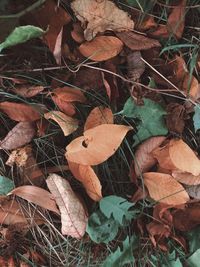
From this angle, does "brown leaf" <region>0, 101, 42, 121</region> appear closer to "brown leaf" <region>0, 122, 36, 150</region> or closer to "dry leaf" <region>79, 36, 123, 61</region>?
"brown leaf" <region>0, 122, 36, 150</region>

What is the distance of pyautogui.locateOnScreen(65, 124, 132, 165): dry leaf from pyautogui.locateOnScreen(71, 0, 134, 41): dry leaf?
0.21 metres

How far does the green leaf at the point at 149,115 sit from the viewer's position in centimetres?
103

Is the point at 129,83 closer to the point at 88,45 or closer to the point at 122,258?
the point at 88,45

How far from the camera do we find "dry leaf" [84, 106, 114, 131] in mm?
1052

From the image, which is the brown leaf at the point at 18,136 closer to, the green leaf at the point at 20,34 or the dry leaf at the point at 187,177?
the green leaf at the point at 20,34

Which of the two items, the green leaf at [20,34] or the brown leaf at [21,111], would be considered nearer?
the green leaf at [20,34]

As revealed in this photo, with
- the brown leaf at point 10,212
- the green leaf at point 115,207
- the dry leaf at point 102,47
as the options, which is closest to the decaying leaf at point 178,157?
the green leaf at point 115,207

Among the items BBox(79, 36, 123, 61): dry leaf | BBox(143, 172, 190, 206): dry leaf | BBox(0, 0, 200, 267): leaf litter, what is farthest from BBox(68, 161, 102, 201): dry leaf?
BBox(79, 36, 123, 61): dry leaf

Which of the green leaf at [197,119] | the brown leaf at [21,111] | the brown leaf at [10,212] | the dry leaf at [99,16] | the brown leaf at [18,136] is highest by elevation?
the dry leaf at [99,16]

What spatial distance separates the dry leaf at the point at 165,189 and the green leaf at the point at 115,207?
0.06 meters

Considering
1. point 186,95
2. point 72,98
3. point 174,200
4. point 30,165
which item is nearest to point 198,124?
point 186,95

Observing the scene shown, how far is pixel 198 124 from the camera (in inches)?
40.7

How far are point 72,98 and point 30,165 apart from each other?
0.61ft

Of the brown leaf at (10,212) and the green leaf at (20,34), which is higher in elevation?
the green leaf at (20,34)
